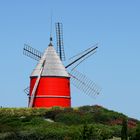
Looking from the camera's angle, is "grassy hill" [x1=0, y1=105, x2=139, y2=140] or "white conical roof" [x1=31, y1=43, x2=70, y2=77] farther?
"white conical roof" [x1=31, y1=43, x2=70, y2=77]

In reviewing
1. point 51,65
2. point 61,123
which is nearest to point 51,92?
point 51,65

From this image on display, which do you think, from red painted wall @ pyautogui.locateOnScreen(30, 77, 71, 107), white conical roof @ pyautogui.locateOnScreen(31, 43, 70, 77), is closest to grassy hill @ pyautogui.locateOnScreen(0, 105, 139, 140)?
red painted wall @ pyautogui.locateOnScreen(30, 77, 71, 107)

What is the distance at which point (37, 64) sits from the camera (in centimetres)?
6475

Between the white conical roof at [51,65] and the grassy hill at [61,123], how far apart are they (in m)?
5.15

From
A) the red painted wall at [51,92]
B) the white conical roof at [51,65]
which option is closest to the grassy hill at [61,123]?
the red painted wall at [51,92]

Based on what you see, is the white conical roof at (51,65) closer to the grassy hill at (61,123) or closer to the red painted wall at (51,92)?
the red painted wall at (51,92)

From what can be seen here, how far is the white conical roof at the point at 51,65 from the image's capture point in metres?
63.6

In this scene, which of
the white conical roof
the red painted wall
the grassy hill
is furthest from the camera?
the white conical roof

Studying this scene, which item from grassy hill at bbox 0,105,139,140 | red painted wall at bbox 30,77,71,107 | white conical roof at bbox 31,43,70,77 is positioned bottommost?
grassy hill at bbox 0,105,139,140

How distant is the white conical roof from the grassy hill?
515cm

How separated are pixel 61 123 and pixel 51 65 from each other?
1372 centimetres

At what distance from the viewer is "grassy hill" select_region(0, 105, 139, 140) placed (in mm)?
44625

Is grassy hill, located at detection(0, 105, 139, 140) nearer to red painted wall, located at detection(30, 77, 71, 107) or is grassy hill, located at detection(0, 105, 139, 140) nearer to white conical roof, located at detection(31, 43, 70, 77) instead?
red painted wall, located at detection(30, 77, 71, 107)

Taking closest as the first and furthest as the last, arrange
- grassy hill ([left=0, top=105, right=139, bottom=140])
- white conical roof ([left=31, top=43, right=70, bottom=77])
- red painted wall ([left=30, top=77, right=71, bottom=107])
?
grassy hill ([left=0, top=105, right=139, bottom=140]) → red painted wall ([left=30, top=77, right=71, bottom=107]) → white conical roof ([left=31, top=43, right=70, bottom=77])
